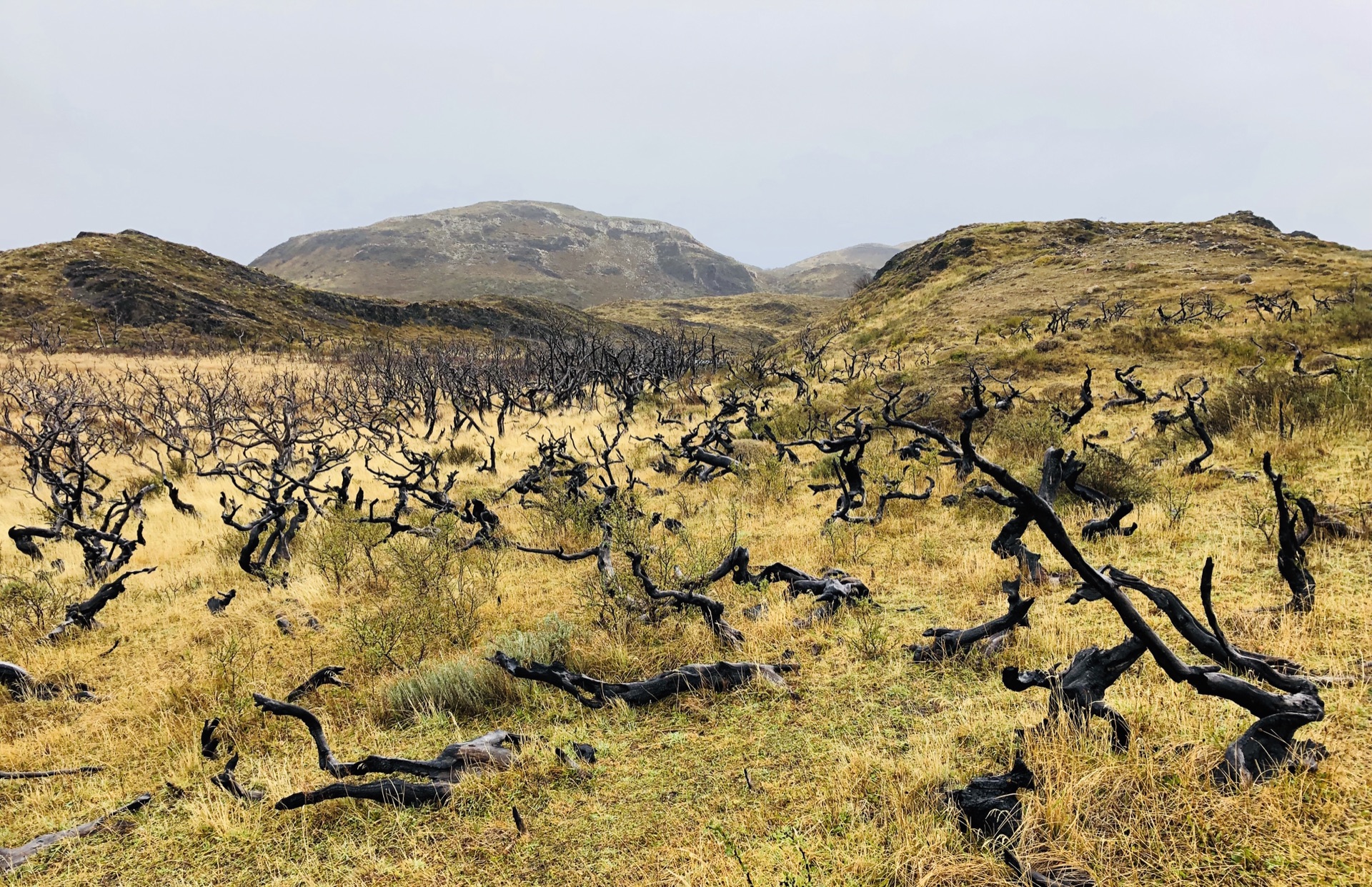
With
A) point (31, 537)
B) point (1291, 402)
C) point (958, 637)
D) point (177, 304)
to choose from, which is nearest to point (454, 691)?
point (958, 637)

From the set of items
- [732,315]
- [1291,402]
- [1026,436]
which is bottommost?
[1026,436]

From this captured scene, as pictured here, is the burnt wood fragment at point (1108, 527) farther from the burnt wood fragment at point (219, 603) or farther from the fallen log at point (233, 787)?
the burnt wood fragment at point (219, 603)

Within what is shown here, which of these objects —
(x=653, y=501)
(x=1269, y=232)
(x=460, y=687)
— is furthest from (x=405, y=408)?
(x=1269, y=232)

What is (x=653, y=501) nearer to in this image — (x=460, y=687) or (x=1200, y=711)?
(x=460, y=687)

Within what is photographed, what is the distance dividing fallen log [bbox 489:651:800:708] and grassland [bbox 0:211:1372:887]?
0.43ft

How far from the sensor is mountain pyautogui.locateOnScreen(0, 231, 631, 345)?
48.2 metres

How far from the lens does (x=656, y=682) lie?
462 cm

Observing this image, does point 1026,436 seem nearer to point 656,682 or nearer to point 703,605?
point 703,605

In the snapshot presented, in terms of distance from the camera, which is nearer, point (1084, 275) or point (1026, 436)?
point (1026, 436)

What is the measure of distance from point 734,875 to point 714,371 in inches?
1479

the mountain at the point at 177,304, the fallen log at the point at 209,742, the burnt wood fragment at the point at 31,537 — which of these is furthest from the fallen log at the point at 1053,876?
the mountain at the point at 177,304

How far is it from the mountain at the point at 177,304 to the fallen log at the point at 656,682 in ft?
189

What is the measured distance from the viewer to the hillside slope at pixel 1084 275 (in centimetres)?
2802

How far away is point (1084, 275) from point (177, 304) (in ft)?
238
